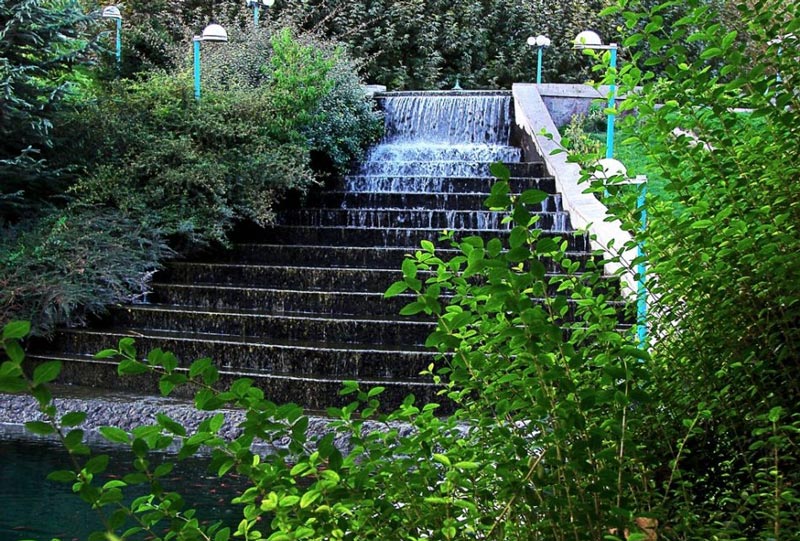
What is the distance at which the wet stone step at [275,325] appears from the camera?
8375 mm

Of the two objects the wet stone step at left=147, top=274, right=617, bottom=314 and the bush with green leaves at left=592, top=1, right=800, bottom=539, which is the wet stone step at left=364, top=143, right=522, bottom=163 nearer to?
the wet stone step at left=147, top=274, right=617, bottom=314

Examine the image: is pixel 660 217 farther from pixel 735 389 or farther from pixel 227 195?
pixel 227 195

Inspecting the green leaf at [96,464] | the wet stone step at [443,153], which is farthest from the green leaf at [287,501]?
the wet stone step at [443,153]

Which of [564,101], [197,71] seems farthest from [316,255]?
[564,101]

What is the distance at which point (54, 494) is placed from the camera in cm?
533

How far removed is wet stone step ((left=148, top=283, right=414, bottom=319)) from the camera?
9000 mm

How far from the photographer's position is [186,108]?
11.2 meters

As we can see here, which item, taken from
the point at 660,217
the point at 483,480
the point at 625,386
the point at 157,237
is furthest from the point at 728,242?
the point at 157,237

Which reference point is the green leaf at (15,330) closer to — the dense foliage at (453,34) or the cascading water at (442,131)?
the cascading water at (442,131)

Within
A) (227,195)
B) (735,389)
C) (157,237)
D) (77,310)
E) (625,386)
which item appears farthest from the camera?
(227,195)

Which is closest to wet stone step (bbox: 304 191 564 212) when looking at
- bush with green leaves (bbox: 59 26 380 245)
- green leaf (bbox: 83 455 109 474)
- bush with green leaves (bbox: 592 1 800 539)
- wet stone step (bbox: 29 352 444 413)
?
bush with green leaves (bbox: 59 26 380 245)

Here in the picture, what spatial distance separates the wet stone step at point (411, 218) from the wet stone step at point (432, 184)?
0.87 meters

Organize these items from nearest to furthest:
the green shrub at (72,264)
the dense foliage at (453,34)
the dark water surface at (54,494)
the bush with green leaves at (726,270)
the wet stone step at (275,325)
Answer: the bush with green leaves at (726,270) < the dark water surface at (54,494) < the wet stone step at (275,325) < the green shrub at (72,264) < the dense foliage at (453,34)

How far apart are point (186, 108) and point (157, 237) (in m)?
2.12
